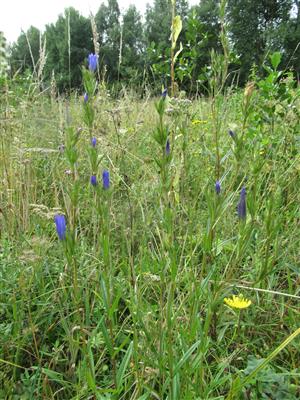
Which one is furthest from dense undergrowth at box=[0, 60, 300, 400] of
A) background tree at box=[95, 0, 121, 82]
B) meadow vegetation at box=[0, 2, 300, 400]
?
background tree at box=[95, 0, 121, 82]

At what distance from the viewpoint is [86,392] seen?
3.18 ft

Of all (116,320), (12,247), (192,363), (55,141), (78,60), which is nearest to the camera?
(192,363)

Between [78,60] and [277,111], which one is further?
[78,60]

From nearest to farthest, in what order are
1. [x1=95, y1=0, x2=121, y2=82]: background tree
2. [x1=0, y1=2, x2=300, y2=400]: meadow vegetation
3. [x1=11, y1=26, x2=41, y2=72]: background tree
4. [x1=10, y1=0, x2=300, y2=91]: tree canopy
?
[x1=0, y1=2, x2=300, y2=400]: meadow vegetation, [x1=11, y1=26, x2=41, y2=72]: background tree, [x1=10, y1=0, x2=300, y2=91]: tree canopy, [x1=95, y1=0, x2=121, y2=82]: background tree

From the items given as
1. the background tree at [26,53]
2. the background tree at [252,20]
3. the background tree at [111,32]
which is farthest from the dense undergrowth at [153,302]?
the background tree at [252,20]

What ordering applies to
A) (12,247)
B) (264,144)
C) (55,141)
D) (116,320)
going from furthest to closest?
(55,141) → (264,144) → (12,247) → (116,320)

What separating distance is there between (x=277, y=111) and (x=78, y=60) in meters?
22.9

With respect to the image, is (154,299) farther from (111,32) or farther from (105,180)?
(111,32)

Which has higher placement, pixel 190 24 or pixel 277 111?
pixel 190 24

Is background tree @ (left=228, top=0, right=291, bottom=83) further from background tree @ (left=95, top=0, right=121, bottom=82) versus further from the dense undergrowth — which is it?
the dense undergrowth

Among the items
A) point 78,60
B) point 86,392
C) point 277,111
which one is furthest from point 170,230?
point 78,60

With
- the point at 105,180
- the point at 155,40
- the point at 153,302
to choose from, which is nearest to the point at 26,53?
the point at 155,40

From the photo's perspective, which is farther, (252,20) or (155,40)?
(252,20)

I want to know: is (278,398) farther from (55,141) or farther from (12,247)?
(55,141)
